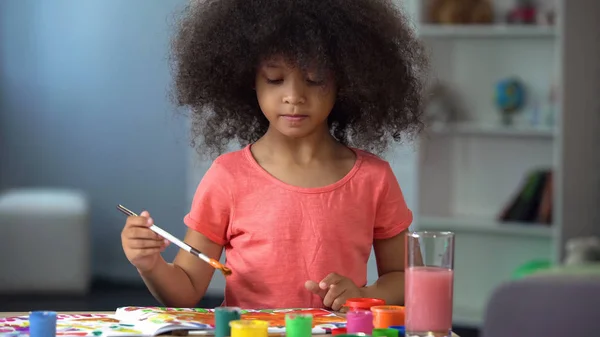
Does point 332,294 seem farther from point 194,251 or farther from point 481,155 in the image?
point 481,155

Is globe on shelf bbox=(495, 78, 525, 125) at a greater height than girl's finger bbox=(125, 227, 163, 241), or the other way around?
globe on shelf bbox=(495, 78, 525, 125)

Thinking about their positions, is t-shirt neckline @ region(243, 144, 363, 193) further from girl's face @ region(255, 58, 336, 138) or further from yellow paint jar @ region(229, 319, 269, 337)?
yellow paint jar @ region(229, 319, 269, 337)

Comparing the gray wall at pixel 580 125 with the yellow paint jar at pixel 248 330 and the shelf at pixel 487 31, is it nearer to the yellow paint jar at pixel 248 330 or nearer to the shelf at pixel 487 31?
the shelf at pixel 487 31

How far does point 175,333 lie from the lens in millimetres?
1200

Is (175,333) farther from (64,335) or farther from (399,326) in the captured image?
(399,326)

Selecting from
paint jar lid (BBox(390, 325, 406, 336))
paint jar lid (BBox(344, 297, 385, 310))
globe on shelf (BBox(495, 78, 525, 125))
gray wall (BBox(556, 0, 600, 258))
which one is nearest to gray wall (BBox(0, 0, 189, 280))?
globe on shelf (BBox(495, 78, 525, 125))

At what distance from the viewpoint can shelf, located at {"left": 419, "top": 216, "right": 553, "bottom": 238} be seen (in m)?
3.81

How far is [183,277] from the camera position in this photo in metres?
1.49

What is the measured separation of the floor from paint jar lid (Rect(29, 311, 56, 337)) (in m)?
3.04

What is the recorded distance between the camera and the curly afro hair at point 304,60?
1.49 m

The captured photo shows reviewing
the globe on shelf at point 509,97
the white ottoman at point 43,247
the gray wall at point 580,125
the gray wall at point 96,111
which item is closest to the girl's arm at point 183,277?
the gray wall at point 580,125

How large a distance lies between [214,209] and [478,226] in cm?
256

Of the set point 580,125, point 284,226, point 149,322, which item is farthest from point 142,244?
point 580,125

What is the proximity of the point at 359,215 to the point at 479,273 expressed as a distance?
8.76 ft
